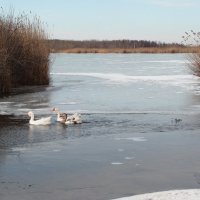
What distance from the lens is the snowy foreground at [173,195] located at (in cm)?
512

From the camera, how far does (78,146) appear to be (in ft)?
26.7

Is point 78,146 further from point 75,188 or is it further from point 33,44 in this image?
point 33,44

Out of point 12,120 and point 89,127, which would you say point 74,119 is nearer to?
point 89,127

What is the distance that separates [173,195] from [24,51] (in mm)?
15338

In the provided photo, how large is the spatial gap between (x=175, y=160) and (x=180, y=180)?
105 cm

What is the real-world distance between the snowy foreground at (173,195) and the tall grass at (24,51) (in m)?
12.8

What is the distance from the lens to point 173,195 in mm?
5234

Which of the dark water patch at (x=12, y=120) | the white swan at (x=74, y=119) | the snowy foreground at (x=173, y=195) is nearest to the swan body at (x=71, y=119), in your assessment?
the white swan at (x=74, y=119)

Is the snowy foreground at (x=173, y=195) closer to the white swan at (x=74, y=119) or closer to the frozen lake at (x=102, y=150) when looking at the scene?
the frozen lake at (x=102, y=150)

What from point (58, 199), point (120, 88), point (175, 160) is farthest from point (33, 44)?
point (58, 199)

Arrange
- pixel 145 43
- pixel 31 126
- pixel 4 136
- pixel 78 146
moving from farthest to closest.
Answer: pixel 145 43, pixel 31 126, pixel 4 136, pixel 78 146

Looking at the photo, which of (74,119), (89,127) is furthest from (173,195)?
(74,119)

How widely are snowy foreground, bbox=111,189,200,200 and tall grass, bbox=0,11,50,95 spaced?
12841 mm

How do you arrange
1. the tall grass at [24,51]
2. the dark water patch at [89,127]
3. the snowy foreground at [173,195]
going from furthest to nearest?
the tall grass at [24,51], the dark water patch at [89,127], the snowy foreground at [173,195]
